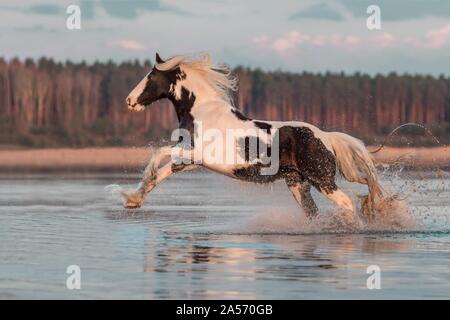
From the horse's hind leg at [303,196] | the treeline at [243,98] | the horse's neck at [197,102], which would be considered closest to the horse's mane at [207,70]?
the horse's neck at [197,102]

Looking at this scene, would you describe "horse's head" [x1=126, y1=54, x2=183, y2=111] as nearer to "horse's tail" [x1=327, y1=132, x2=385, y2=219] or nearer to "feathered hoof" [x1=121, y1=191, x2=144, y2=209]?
"feathered hoof" [x1=121, y1=191, x2=144, y2=209]

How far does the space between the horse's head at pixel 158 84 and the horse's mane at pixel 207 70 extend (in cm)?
5

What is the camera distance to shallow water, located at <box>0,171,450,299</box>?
10.2 meters

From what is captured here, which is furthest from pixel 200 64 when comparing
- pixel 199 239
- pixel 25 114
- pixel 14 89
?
pixel 14 89

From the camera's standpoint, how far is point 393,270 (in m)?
11.3

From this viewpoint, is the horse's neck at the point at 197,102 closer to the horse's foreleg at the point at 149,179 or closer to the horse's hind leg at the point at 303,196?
the horse's foreleg at the point at 149,179

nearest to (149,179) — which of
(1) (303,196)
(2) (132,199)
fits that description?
(2) (132,199)

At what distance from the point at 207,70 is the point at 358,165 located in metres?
2.16

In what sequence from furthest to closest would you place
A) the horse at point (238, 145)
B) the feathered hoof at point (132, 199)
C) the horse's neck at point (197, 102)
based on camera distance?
the horse's neck at point (197, 102) < the feathered hoof at point (132, 199) < the horse at point (238, 145)

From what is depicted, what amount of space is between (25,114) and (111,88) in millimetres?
7339

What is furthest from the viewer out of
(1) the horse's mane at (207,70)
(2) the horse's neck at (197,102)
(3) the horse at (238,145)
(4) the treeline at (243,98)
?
(4) the treeline at (243,98)

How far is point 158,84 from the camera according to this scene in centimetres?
1523

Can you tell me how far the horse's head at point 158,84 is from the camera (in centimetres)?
1520

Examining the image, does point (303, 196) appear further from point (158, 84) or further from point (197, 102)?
point (158, 84)
